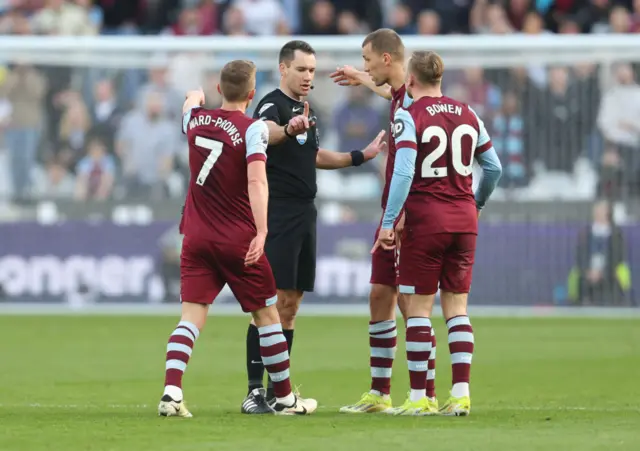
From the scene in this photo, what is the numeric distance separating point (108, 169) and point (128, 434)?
41.7 feet

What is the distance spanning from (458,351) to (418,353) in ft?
0.86

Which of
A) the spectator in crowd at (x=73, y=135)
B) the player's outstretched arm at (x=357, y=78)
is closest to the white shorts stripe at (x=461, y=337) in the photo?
the player's outstretched arm at (x=357, y=78)

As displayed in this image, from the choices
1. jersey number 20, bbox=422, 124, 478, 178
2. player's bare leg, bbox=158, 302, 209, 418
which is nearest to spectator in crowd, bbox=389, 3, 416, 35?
jersey number 20, bbox=422, 124, 478, 178

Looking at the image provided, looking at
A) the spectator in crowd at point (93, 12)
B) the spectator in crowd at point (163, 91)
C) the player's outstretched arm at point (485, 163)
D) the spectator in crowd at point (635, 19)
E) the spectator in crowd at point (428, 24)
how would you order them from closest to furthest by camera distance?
the player's outstretched arm at point (485, 163) < the spectator in crowd at point (163, 91) < the spectator in crowd at point (635, 19) < the spectator in crowd at point (428, 24) < the spectator in crowd at point (93, 12)

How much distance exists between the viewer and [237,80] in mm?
8586

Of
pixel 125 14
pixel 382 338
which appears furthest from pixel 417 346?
pixel 125 14

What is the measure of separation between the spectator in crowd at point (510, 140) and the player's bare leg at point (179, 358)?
10.9 meters

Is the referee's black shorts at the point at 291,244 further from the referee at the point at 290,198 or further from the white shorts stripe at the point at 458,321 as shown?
the white shorts stripe at the point at 458,321

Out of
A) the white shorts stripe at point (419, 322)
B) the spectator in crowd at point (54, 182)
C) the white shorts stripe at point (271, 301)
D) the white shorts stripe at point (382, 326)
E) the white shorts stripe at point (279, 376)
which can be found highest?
the spectator in crowd at point (54, 182)

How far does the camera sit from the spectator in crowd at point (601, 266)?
18750 mm

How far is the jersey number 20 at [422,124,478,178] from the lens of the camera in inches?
343

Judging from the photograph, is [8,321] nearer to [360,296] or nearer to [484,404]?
[360,296]

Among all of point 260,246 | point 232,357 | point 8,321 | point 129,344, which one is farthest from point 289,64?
point 8,321

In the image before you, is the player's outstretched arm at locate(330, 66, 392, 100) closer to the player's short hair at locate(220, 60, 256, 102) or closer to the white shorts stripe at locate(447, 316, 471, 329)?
the player's short hair at locate(220, 60, 256, 102)
